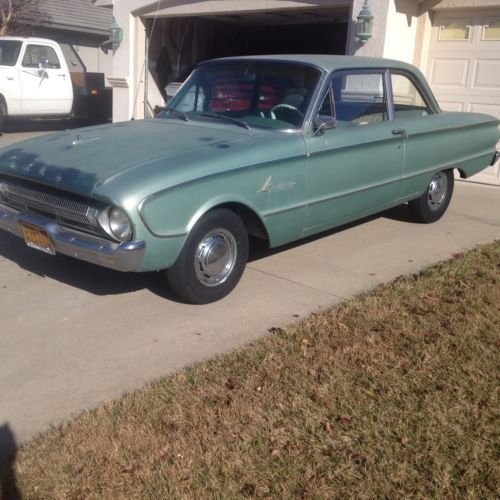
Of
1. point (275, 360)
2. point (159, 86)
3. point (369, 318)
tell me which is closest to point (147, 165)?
point (275, 360)

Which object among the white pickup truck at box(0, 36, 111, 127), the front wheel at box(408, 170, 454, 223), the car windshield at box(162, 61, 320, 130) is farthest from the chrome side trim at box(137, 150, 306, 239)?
the white pickup truck at box(0, 36, 111, 127)

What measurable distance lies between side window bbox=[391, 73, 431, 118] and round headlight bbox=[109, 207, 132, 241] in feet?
10.5

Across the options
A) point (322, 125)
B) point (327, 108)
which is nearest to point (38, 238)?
point (322, 125)

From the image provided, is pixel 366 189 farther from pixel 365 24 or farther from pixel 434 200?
pixel 365 24

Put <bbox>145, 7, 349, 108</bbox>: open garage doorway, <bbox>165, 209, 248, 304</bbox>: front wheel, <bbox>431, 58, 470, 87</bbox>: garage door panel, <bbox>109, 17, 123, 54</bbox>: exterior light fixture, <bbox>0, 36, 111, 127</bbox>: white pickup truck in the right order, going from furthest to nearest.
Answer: <bbox>0, 36, 111, 127</bbox>: white pickup truck < <bbox>145, 7, 349, 108</bbox>: open garage doorway < <bbox>109, 17, 123, 54</bbox>: exterior light fixture < <bbox>431, 58, 470, 87</bbox>: garage door panel < <bbox>165, 209, 248, 304</bbox>: front wheel

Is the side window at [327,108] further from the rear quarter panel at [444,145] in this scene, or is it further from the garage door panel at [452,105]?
the garage door panel at [452,105]

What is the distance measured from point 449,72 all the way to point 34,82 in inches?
343

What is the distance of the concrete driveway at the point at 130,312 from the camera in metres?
3.48

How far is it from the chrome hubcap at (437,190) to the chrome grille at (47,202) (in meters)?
4.04

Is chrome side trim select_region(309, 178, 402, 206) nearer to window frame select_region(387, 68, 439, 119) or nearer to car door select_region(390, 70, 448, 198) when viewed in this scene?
car door select_region(390, 70, 448, 198)

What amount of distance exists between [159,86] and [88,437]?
1150 cm

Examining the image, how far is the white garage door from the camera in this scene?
8.88m

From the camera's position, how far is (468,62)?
9.12m

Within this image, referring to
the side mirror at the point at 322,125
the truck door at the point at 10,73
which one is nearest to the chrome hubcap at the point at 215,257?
the side mirror at the point at 322,125
